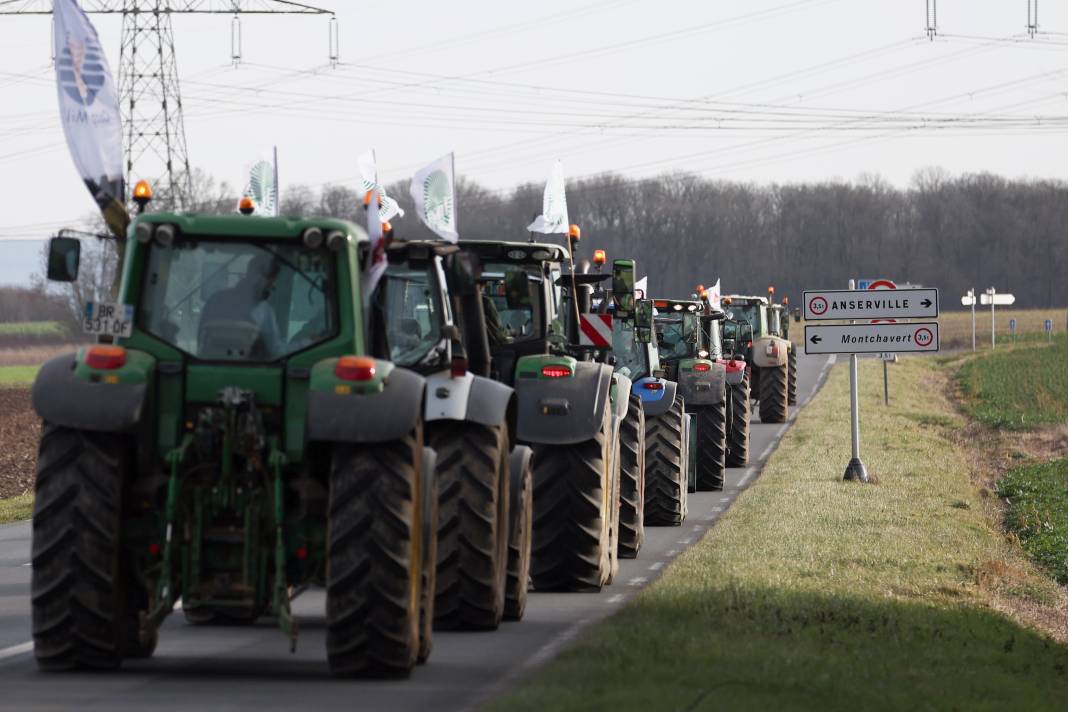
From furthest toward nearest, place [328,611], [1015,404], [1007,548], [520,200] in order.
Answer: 1. [520,200]
2. [1015,404]
3. [1007,548]
4. [328,611]

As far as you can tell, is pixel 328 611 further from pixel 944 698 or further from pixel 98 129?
pixel 98 129

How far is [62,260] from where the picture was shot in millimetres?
10391

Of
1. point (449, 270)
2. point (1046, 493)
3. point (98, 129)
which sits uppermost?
point (98, 129)

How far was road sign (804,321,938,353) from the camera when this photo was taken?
26.4 meters

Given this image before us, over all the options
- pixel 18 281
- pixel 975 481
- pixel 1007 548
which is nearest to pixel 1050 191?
pixel 18 281

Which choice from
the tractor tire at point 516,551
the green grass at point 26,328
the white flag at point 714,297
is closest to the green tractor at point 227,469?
the tractor tire at point 516,551

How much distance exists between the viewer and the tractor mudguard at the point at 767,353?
3981cm

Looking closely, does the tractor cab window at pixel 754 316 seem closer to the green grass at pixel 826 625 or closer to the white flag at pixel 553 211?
the green grass at pixel 826 625

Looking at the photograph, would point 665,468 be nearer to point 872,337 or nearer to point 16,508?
point 872,337

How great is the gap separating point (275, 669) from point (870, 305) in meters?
16.8

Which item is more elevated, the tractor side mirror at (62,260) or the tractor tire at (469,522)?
the tractor side mirror at (62,260)

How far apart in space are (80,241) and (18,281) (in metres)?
80.2

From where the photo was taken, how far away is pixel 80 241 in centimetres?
1066

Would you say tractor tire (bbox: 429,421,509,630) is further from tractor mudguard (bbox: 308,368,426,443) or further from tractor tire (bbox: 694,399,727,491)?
tractor tire (bbox: 694,399,727,491)
